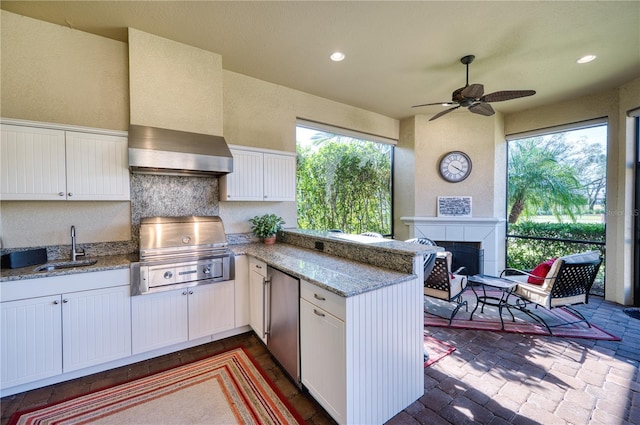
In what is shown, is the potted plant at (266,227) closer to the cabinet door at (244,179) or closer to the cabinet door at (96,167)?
the cabinet door at (244,179)

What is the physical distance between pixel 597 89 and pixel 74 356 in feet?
22.6

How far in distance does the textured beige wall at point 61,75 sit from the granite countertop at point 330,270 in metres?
1.99

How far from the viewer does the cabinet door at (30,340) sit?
1.84 metres

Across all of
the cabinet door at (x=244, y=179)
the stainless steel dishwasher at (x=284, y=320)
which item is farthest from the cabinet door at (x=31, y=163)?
the stainless steel dishwasher at (x=284, y=320)

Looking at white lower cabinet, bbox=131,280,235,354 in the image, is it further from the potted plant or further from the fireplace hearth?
the fireplace hearth

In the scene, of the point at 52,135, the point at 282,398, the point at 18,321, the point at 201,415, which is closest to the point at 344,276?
the point at 282,398

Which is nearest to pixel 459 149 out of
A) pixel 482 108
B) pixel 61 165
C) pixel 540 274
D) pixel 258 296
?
pixel 482 108

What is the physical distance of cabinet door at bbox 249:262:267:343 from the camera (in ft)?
7.92

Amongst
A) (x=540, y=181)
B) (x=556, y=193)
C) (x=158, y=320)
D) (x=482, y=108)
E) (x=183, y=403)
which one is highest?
(x=482, y=108)

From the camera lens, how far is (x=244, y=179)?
304 centimetres

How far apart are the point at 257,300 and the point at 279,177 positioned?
1.52 metres

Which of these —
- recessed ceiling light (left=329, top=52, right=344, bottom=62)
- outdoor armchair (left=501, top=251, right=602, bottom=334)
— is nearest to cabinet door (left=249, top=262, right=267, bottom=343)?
recessed ceiling light (left=329, top=52, right=344, bottom=62)

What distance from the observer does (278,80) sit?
137 inches

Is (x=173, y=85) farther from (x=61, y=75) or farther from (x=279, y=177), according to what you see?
(x=279, y=177)
